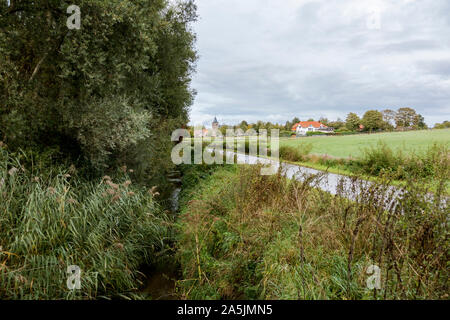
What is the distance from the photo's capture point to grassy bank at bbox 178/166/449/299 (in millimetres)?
3084

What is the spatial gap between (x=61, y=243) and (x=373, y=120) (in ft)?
152

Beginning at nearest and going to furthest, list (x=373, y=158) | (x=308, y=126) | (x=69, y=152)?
(x=69, y=152), (x=373, y=158), (x=308, y=126)

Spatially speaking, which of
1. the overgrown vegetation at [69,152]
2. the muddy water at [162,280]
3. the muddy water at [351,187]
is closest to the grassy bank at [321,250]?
the muddy water at [351,187]

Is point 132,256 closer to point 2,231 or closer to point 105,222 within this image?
point 105,222

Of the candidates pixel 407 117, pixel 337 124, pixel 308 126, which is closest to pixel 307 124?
pixel 308 126

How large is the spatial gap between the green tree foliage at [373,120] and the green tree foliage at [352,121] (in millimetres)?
1814

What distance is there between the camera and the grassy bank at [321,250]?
121 inches

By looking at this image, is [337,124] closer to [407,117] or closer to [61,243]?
[407,117]

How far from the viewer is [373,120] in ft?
136

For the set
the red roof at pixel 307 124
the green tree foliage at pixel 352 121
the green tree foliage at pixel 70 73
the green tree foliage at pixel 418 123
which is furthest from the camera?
the red roof at pixel 307 124

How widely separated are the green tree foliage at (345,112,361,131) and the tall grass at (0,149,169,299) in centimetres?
4678

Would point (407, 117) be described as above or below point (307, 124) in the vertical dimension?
below

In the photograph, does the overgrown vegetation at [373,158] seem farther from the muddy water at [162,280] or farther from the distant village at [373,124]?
the distant village at [373,124]

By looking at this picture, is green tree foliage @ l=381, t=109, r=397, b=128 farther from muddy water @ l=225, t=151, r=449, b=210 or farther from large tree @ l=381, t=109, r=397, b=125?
muddy water @ l=225, t=151, r=449, b=210
